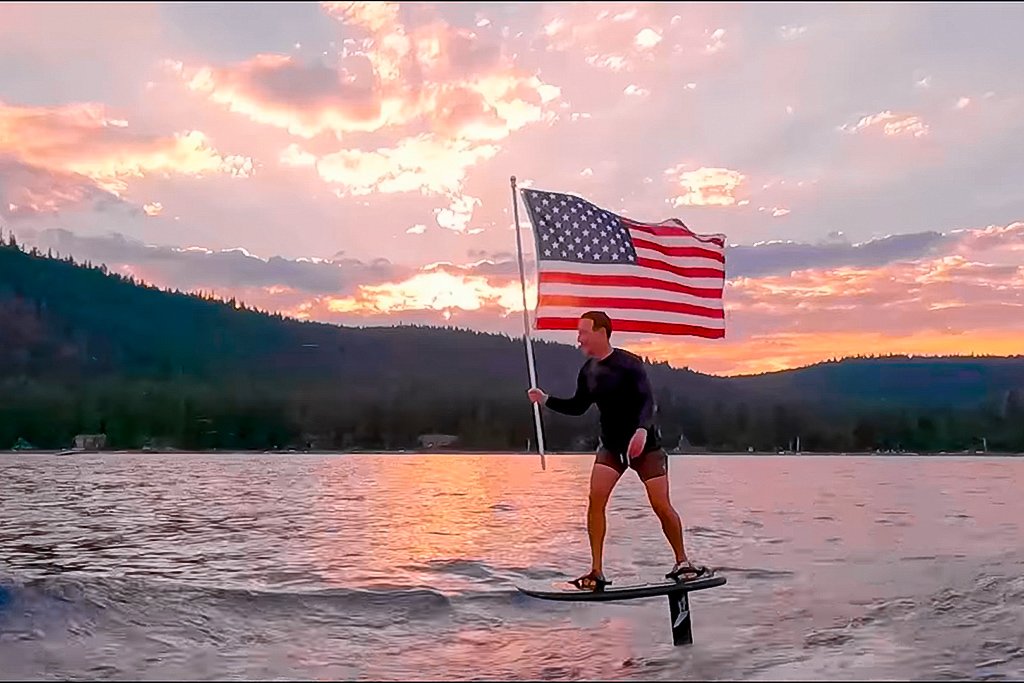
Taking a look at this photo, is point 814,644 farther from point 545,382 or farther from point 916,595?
point 545,382

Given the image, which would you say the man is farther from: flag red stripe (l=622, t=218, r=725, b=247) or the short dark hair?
flag red stripe (l=622, t=218, r=725, b=247)

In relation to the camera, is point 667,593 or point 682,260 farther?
point 682,260

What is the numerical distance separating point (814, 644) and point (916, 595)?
4.64 m

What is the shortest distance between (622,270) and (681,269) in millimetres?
1021

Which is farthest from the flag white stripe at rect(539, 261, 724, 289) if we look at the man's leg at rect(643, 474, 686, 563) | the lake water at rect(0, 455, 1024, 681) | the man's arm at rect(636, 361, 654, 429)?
the lake water at rect(0, 455, 1024, 681)

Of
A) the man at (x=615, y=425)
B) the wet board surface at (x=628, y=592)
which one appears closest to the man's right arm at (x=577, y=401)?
the man at (x=615, y=425)

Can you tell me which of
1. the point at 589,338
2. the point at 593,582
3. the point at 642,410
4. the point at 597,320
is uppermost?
the point at 597,320

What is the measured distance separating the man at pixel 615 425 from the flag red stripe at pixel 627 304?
7.74 feet

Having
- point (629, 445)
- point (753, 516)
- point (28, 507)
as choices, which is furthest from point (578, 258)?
point (28, 507)

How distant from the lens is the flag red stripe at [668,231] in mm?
13859

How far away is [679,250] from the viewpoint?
46.1ft

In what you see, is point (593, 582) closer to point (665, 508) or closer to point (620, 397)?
point (665, 508)

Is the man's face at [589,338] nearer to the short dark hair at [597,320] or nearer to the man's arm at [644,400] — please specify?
the short dark hair at [597,320]

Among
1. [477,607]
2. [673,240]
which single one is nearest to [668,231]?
[673,240]
